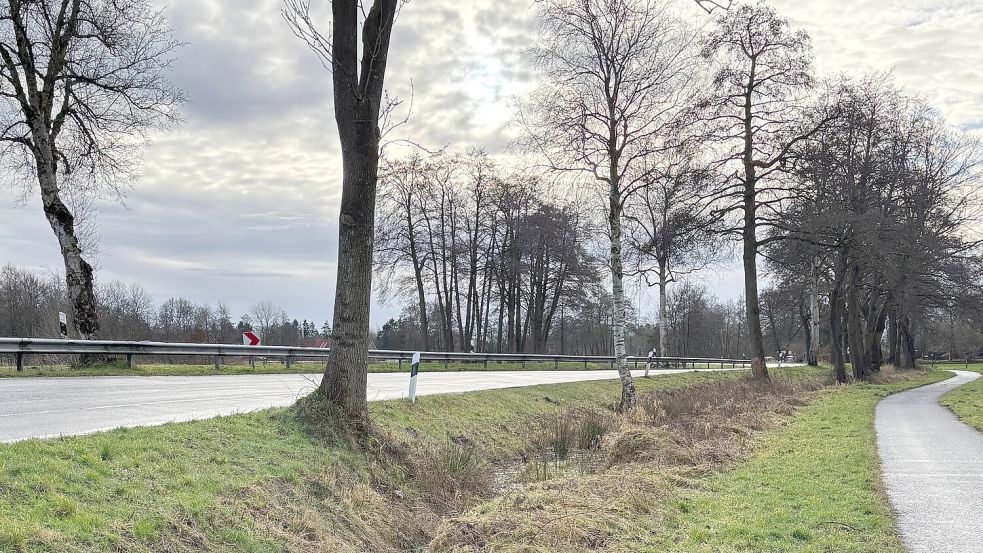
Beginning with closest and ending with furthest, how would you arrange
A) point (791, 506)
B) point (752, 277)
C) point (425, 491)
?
point (791, 506)
point (425, 491)
point (752, 277)

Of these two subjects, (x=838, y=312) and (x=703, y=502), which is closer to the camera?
Result: (x=703, y=502)

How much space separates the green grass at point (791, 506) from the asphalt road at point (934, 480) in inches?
Result: 7.6

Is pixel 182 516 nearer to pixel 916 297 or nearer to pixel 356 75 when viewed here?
pixel 356 75

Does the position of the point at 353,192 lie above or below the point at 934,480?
above

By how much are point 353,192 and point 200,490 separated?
14.9 feet

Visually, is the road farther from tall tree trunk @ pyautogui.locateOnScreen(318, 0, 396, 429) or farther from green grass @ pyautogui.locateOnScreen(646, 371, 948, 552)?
green grass @ pyautogui.locateOnScreen(646, 371, 948, 552)

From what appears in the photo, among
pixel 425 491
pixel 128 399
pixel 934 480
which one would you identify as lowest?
pixel 425 491

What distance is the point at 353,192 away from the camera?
8.99 metres

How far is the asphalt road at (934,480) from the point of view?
566 centimetres

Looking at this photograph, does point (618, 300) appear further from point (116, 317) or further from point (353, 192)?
point (116, 317)

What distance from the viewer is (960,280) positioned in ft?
95.5

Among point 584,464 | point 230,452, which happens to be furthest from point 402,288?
point 230,452

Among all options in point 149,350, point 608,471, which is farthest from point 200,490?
point 149,350

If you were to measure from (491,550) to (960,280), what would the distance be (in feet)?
104
